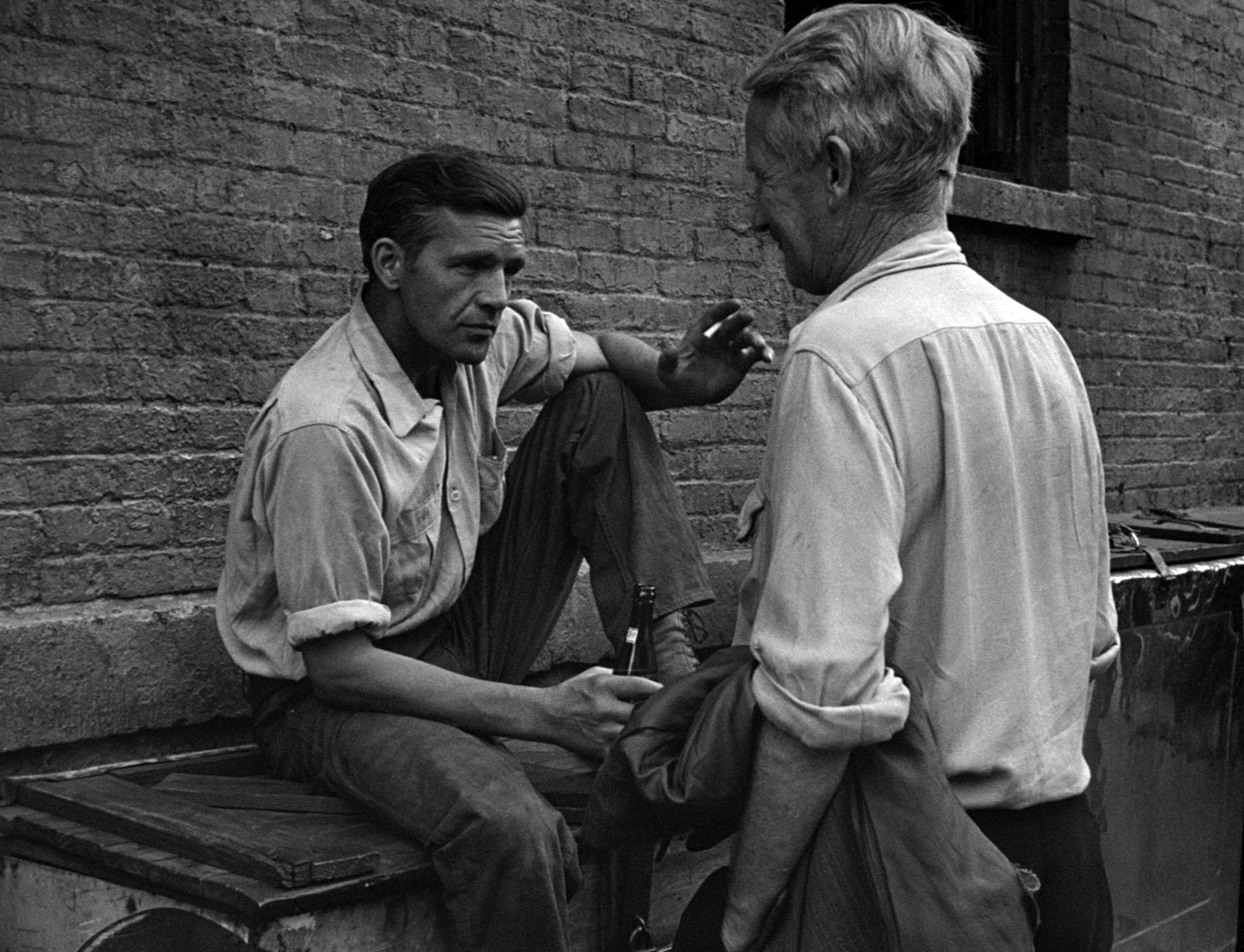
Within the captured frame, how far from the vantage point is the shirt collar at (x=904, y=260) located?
81.7 inches

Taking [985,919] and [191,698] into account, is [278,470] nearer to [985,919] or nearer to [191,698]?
[191,698]

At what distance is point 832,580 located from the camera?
185 cm

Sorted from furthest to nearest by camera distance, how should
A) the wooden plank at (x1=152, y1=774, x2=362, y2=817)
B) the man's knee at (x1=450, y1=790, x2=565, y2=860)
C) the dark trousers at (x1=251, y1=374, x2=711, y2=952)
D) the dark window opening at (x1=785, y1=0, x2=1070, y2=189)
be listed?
the dark window opening at (x1=785, y1=0, x2=1070, y2=189) → the wooden plank at (x1=152, y1=774, x2=362, y2=817) → the dark trousers at (x1=251, y1=374, x2=711, y2=952) → the man's knee at (x1=450, y1=790, x2=565, y2=860)

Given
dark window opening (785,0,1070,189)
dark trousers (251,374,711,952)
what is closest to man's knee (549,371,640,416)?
dark trousers (251,374,711,952)

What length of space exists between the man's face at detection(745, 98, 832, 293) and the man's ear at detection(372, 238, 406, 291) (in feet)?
3.89

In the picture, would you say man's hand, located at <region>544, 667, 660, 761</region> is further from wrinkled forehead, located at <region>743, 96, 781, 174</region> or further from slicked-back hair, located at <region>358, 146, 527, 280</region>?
wrinkled forehead, located at <region>743, 96, 781, 174</region>

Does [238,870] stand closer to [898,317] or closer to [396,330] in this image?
[396,330]

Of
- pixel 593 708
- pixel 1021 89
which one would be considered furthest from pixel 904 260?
pixel 1021 89

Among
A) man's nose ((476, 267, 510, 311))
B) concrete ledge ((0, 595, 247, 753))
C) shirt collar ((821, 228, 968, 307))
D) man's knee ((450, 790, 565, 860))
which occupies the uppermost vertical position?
man's nose ((476, 267, 510, 311))

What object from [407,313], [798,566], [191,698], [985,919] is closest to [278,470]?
[407,313]

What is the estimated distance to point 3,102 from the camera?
3332mm

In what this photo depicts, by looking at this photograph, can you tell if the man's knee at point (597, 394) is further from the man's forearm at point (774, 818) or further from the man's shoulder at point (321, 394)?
the man's forearm at point (774, 818)

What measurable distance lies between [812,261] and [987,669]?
578mm

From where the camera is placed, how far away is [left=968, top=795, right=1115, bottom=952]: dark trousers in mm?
2033
